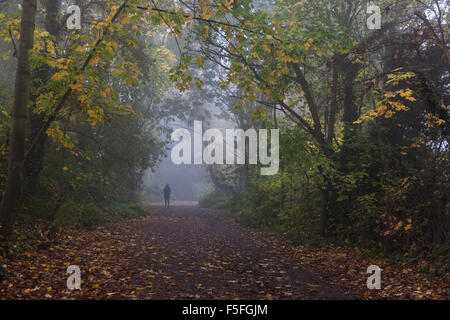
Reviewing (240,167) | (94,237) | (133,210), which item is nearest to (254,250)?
(94,237)

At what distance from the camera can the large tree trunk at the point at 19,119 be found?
7516 mm

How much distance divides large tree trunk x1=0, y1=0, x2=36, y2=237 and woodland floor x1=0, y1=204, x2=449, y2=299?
1.03 meters

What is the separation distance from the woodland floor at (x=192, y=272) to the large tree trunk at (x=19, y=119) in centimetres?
103

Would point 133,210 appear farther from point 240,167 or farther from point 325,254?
point 325,254

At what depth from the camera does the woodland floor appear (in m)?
6.17

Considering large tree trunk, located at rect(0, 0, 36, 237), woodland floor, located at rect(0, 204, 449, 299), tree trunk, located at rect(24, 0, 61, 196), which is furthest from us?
tree trunk, located at rect(24, 0, 61, 196)

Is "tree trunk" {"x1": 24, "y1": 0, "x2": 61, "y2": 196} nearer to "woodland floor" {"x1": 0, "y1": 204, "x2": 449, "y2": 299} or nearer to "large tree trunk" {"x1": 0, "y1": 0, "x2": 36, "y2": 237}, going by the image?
"woodland floor" {"x1": 0, "y1": 204, "x2": 449, "y2": 299}

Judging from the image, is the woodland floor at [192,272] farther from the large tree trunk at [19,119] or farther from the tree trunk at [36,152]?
the tree trunk at [36,152]
